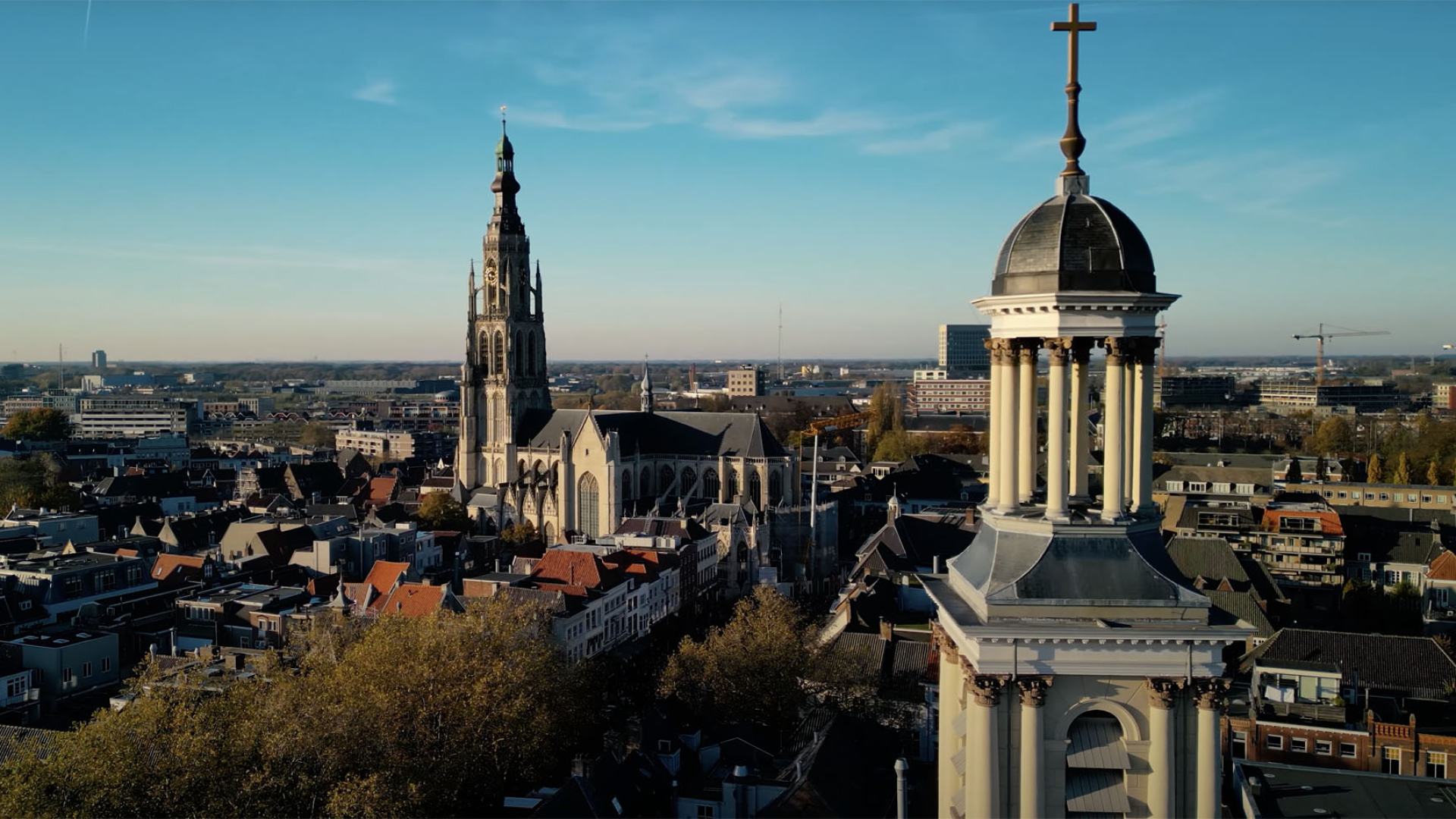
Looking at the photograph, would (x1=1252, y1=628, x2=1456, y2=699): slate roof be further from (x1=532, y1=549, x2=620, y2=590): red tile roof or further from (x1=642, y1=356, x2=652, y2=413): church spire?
(x1=642, y1=356, x2=652, y2=413): church spire

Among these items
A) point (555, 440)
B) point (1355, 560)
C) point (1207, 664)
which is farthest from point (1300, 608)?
point (555, 440)

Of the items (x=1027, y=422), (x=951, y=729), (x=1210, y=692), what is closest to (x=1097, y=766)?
(x=1210, y=692)

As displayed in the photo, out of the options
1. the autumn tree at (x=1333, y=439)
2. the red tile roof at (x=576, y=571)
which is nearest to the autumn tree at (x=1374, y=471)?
the autumn tree at (x=1333, y=439)

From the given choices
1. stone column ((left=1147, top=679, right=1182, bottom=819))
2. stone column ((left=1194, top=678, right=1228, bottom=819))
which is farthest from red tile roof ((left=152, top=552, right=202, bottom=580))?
stone column ((left=1194, top=678, right=1228, bottom=819))

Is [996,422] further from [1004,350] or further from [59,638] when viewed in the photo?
[59,638]

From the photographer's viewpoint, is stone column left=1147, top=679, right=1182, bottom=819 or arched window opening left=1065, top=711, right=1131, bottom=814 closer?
stone column left=1147, top=679, right=1182, bottom=819

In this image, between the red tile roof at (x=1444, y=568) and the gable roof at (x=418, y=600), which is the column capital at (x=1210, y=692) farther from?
the red tile roof at (x=1444, y=568)
